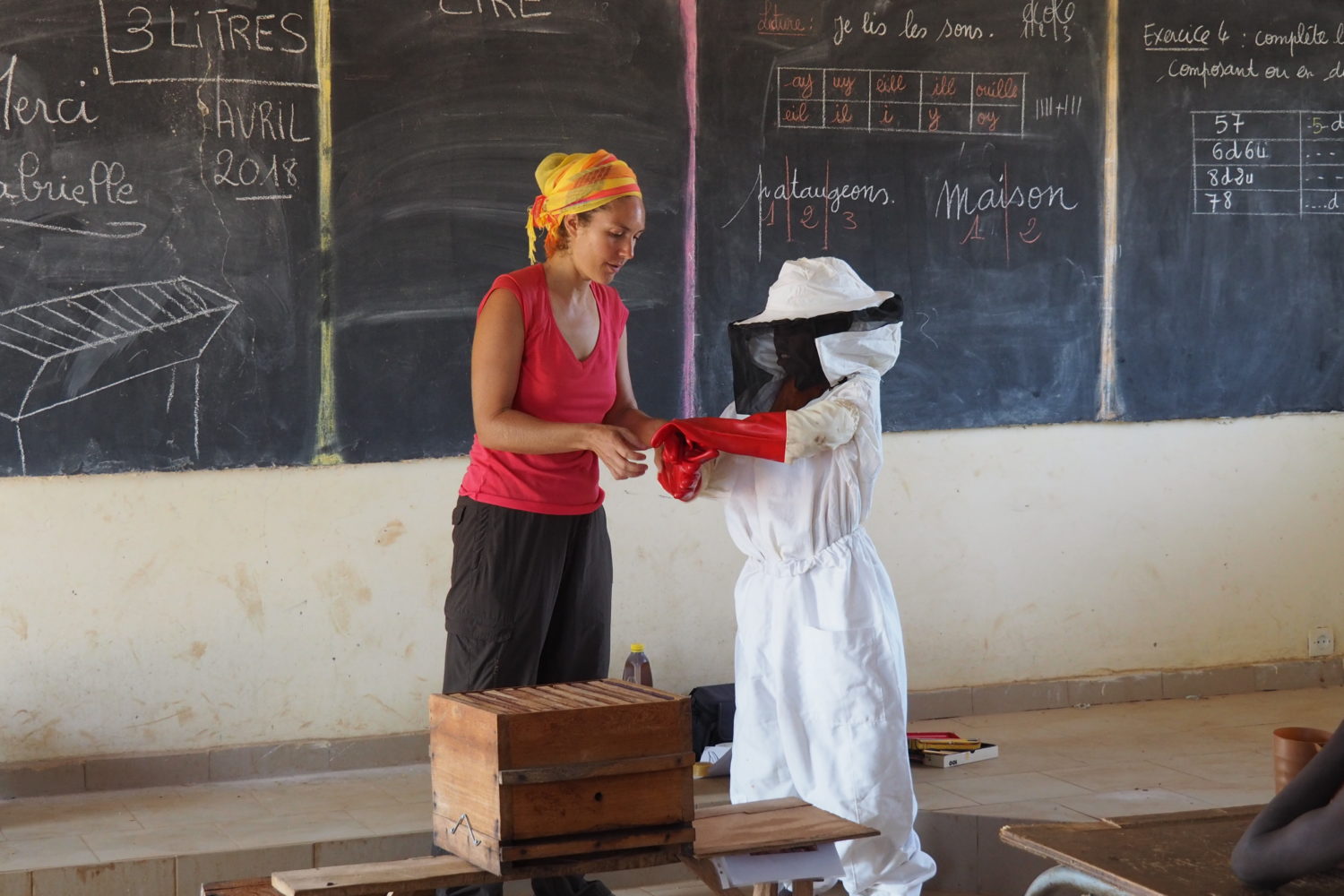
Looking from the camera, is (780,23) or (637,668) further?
(780,23)

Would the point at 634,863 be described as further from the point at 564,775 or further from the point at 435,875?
the point at 435,875

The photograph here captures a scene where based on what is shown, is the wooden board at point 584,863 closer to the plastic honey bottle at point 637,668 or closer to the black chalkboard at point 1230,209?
the plastic honey bottle at point 637,668

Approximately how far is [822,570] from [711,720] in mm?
1191

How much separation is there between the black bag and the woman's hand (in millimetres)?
1673

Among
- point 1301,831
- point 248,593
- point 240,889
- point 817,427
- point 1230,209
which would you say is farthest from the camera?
point 1230,209

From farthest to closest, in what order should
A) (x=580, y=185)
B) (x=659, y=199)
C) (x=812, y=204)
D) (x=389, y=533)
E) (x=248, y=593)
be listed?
1. (x=812, y=204)
2. (x=659, y=199)
3. (x=389, y=533)
4. (x=248, y=593)
5. (x=580, y=185)

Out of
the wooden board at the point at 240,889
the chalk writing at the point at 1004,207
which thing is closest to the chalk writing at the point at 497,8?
the chalk writing at the point at 1004,207

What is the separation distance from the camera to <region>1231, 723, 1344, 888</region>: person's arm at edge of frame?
1.56 m

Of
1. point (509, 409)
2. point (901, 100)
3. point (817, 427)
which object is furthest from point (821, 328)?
point (901, 100)

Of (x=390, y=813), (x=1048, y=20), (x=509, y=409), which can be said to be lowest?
(x=390, y=813)

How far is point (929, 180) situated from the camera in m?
4.94

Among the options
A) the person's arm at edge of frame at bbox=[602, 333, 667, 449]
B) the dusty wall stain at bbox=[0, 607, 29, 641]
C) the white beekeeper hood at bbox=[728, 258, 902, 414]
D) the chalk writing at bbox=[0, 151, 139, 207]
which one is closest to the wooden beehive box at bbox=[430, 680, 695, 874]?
the person's arm at edge of frame at bbox=[602, 333, 667, 449]

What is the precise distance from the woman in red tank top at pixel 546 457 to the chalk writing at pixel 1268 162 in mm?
2840

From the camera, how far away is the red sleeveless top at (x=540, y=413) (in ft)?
10.1
